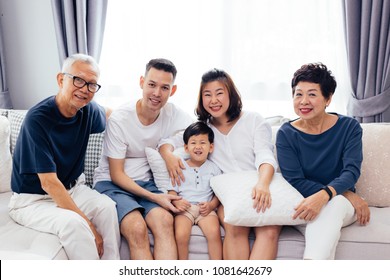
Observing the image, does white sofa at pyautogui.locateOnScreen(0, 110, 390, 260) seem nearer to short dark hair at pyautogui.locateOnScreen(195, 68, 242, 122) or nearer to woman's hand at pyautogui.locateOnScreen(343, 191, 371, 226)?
woman's hand at pyautogui.locateOnScreen(343, 191, 371, 226)

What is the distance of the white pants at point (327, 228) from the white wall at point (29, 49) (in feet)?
6.39

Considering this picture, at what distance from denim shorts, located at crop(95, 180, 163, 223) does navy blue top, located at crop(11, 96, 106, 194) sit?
15 centimetres

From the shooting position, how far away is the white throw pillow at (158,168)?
181 cm

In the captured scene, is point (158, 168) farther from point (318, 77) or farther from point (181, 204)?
point (318, 77)

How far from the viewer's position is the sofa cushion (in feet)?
6.02

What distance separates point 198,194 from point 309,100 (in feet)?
2.11

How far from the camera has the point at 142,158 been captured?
6.28 ft

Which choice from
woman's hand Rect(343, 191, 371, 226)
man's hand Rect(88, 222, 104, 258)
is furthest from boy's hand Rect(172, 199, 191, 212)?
woman's hand Rect(343, 191, 371, 226)

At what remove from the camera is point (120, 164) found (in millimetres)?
1817

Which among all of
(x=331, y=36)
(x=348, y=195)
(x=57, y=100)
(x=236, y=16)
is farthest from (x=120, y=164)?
(x=331, y=36)

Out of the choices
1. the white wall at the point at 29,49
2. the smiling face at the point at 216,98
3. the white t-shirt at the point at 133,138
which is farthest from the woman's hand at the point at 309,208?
the white wall at the point at 29,49
